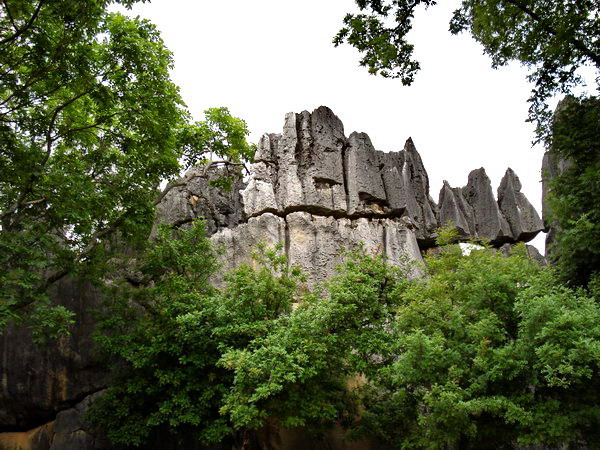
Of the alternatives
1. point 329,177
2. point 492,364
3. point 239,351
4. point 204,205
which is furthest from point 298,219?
point 492,364

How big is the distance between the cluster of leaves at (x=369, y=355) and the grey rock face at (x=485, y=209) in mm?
8168

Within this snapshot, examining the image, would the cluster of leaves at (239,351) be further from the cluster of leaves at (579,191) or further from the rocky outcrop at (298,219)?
the cluster of leaves at (579,191)

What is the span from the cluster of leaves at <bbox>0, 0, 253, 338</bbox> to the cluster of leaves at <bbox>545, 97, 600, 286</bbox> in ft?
31.0

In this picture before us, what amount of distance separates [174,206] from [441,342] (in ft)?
44.4

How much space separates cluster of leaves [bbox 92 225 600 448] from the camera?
9578mm

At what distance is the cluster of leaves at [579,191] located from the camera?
10648 millimetres

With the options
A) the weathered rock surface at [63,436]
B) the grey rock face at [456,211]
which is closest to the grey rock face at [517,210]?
the grey rock face at [456,211]

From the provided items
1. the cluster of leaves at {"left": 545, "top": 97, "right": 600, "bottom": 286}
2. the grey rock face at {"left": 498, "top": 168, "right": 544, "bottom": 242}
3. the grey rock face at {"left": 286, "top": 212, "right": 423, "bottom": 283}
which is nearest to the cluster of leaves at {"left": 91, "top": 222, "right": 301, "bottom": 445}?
the grey rock face at {"left": 286, "top": 212, "right": 423, "bottom": 283}

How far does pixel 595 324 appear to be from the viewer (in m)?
9.55

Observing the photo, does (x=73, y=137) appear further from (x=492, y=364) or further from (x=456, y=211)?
(x=456, y=211)

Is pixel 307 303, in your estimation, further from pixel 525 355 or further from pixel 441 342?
pixel 525 355

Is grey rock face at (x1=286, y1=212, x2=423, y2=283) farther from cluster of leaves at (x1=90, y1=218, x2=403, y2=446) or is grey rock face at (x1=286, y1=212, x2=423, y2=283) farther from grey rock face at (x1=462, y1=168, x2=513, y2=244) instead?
cluster of leaves at (x1=90, y1=218, x2=403, y2=446)

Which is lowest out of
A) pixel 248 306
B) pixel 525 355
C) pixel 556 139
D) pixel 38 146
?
pixel 525 355

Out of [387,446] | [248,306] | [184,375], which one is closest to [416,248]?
[387,446]
